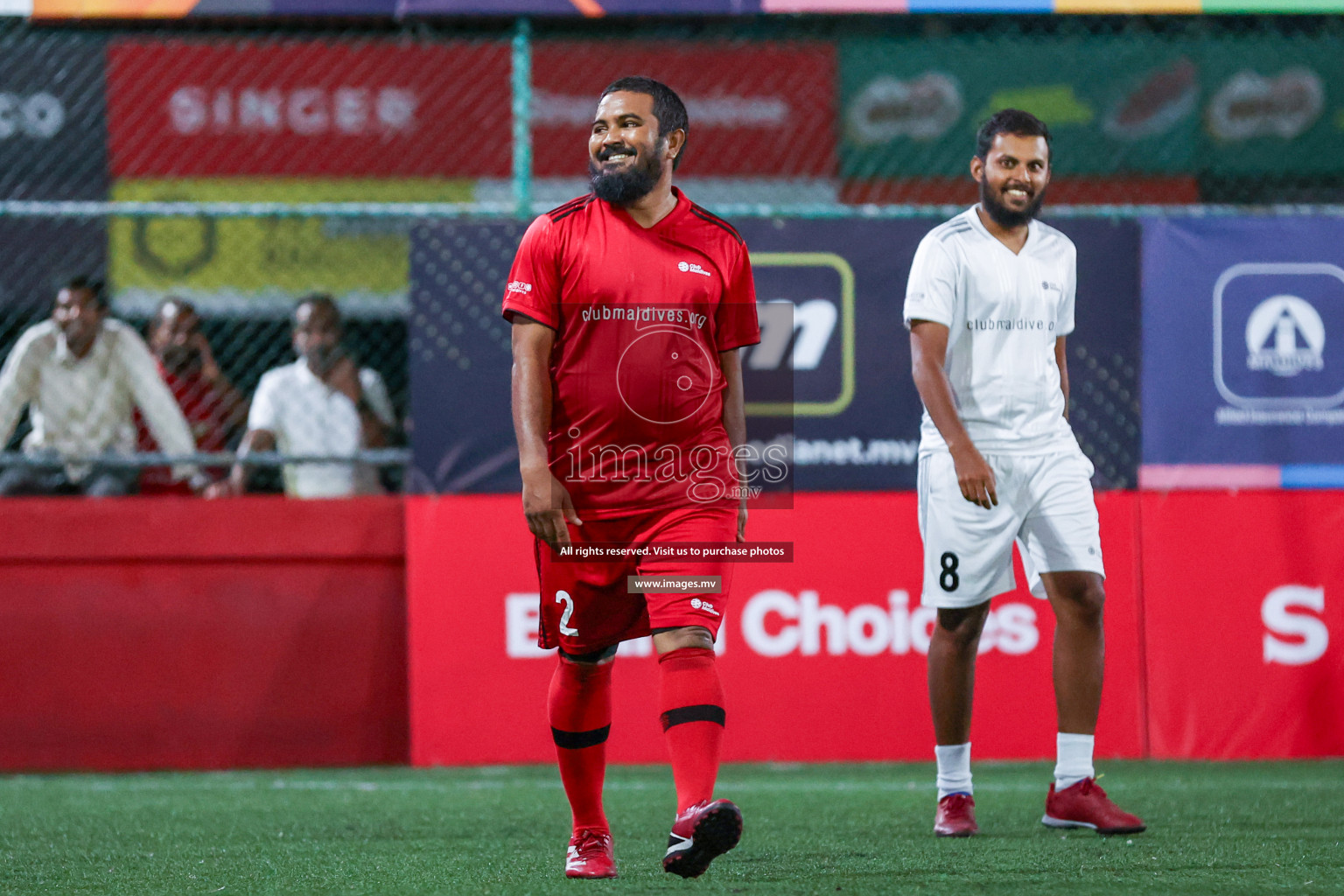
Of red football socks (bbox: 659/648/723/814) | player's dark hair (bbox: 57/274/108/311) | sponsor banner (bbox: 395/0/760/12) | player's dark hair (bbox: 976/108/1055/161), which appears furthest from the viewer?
player's dark hair (bbox: 57/274/108/311)

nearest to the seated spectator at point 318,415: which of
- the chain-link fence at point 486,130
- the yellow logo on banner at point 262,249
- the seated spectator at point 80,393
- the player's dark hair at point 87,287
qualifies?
the seated spectator at point 80,393

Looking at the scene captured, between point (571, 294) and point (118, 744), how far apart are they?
3.91 metres

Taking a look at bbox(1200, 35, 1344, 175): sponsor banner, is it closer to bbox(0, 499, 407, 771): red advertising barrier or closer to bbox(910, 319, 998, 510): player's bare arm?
bbox(910, 319, 998, 510): player's bare arm

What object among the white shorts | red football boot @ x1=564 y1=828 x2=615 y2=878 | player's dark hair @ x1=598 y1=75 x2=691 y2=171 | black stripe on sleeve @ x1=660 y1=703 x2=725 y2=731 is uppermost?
player's dark hair @ x1=598 y1=75 x2=691 y2=171

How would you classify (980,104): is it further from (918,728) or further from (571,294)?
(571,294)

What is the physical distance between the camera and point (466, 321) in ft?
22.5

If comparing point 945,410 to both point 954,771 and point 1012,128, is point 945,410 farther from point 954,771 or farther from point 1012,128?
point 954,771

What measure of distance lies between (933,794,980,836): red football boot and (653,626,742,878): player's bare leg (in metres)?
1.17

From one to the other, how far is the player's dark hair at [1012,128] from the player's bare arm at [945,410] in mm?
587

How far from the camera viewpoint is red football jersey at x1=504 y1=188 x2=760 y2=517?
3.92 metres

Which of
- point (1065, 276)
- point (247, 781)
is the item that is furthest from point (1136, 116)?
point (247, 781)

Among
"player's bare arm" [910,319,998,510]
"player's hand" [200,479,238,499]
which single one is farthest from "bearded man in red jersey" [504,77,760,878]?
"player's hand" [200,479,238,499]

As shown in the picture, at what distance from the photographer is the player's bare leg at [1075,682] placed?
4.69 metres

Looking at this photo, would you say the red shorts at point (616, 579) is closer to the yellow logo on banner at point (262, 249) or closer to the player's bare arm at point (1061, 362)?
the player's bare arm at point (1061, 362)
